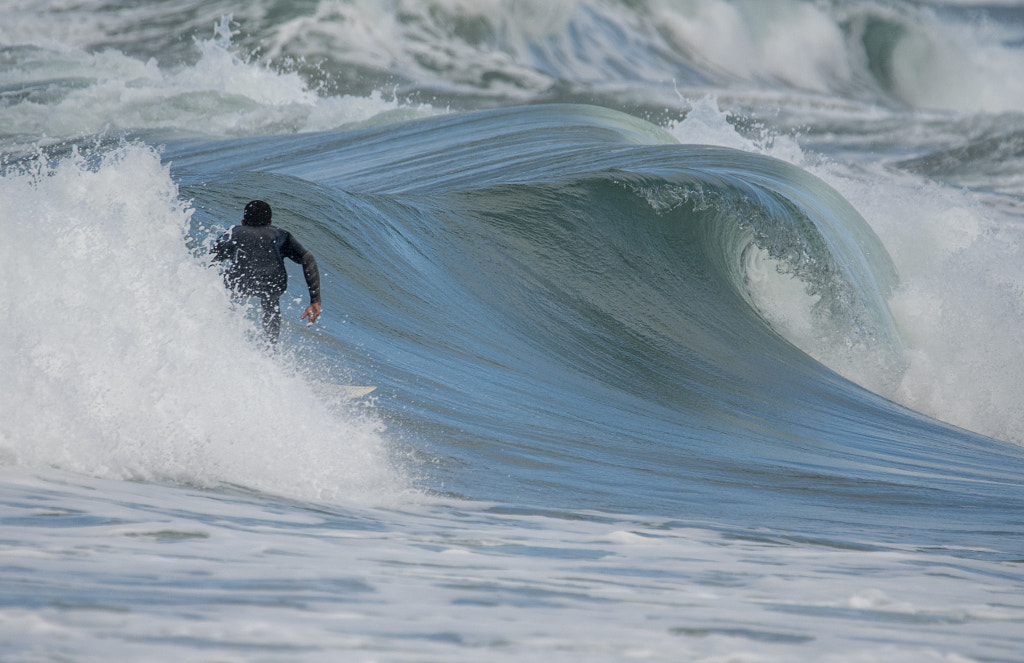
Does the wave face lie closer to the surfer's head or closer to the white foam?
the surfer's head

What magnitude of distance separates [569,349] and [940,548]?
370 centimetres

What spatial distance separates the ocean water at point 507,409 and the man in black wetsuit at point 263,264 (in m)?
0.22

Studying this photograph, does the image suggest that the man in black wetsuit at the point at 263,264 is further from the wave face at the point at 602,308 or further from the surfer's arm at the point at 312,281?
the wave face at the point at 602,308

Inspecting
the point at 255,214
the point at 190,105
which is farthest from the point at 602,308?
the point at 190,105

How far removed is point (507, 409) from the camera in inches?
249

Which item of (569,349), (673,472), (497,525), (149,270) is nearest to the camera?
(497,525)

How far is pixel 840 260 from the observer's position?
9.62 m

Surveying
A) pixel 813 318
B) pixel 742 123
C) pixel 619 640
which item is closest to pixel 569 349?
pixel 813 318

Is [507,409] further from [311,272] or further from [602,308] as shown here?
[602,308]

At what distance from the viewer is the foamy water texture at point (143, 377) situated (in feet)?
13.8

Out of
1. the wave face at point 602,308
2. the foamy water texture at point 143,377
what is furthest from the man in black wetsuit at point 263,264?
the wave face at point 602,308

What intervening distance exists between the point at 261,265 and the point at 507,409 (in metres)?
1.65

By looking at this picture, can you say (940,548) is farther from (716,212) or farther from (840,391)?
(716,212)

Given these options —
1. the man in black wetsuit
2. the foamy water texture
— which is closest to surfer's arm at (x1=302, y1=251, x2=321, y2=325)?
the man in black wetsuit
